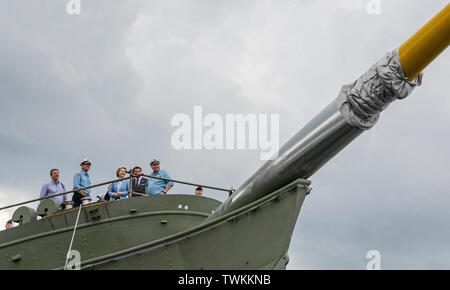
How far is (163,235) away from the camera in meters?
9.77

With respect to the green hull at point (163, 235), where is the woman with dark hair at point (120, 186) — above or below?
above

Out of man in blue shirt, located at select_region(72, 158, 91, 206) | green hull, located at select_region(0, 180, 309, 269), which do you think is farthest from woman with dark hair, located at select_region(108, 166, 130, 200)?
green hull, located at select_region(0, 180, 309, 269)

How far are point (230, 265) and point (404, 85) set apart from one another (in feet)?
12.7

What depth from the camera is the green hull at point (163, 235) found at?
8492 mm

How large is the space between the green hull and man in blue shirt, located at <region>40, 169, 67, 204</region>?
4.18ft

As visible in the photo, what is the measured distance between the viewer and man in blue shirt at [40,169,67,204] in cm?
1160

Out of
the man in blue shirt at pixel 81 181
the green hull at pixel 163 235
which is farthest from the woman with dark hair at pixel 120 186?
the green hull at pixel 163 235

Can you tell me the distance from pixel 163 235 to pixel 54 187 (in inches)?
129

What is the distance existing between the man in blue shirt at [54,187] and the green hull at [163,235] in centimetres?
127

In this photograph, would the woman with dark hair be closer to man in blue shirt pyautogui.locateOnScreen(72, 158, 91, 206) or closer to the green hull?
man in blue shirt pyautogui.locateOnScreen(72, 158, 91, 206)

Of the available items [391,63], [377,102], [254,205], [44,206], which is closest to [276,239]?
[254,205]

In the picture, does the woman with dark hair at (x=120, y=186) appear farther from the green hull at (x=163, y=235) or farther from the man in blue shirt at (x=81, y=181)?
the green hull at (x=163, y=235)
